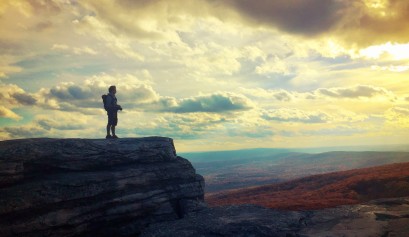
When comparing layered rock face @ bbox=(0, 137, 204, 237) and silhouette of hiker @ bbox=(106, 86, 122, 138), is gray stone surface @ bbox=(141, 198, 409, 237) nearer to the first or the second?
layered rock face @ bbox=(0, 137, 204, 237)

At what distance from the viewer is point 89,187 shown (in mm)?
22688

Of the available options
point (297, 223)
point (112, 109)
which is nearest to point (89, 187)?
point (112, 109)

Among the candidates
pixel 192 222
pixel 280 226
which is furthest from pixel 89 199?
pixel 280 226

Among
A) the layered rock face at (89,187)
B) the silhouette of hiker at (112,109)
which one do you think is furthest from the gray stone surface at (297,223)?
the silhouette of hiker at (112,109)

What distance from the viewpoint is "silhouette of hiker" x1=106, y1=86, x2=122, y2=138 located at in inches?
1148

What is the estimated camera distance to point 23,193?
2034 centimetres

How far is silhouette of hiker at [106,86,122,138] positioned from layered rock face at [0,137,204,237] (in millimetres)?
2725

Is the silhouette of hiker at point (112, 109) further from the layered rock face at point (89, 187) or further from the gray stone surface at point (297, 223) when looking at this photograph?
the gray stone surface at point (297, 223)

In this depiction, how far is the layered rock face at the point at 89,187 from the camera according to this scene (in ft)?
66.5

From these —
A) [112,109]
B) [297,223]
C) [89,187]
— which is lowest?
[297,223]

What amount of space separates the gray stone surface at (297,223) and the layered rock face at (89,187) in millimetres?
2361

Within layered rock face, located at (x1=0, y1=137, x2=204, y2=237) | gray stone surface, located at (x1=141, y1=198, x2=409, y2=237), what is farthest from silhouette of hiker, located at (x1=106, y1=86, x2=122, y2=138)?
gray stone surface, located at (x1=141, y1=198, x2=409, y2=237)

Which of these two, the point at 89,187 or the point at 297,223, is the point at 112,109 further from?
the point at 297,223

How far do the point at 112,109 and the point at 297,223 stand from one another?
19.3 meters
